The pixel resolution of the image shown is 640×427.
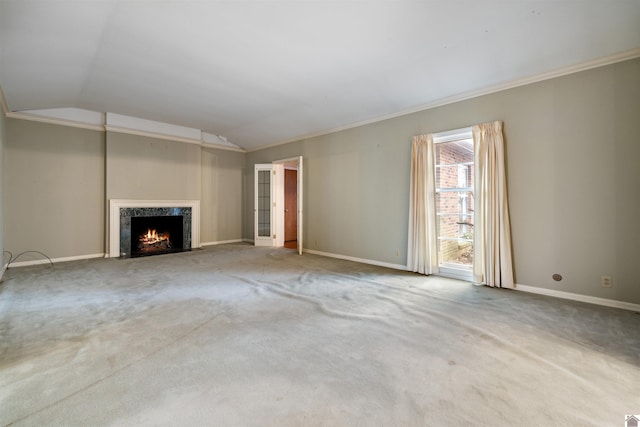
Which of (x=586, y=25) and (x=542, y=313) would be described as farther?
(x=542, y=313)

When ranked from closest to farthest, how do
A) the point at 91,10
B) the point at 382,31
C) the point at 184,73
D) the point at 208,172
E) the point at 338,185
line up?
the point at 91,10, the point at 382,31, the point at 184,73, the point at 338,185, the point at 208,172

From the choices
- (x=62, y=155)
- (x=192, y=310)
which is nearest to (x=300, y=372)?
(x=192, y=310)

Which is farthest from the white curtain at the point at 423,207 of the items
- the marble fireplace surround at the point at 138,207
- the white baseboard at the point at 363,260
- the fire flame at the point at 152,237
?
the fire flame at the point at 152,237

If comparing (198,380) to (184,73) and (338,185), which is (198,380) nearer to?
(184,73)

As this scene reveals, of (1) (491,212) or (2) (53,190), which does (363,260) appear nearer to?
(1) (491,212)

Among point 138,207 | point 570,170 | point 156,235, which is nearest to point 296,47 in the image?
point 570,170

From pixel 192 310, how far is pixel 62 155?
185 inches

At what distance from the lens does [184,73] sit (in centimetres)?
384

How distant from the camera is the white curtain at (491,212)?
370 cm

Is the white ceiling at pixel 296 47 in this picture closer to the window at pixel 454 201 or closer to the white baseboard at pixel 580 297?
the window at pixel 454 201

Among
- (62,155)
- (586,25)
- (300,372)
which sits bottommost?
(300,372)

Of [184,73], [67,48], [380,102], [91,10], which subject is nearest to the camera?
[91,10]

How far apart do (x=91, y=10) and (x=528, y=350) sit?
4.64 metres

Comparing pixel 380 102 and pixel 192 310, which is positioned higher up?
pixel 380 102
